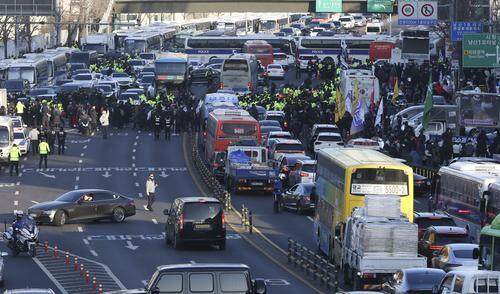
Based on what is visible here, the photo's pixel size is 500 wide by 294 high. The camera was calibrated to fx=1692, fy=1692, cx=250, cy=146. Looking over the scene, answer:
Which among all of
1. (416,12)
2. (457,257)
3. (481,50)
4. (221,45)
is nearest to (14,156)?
(481,50)

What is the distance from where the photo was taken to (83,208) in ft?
177

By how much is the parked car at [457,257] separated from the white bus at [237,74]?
225ft

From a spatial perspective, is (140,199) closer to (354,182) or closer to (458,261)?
(354,182)

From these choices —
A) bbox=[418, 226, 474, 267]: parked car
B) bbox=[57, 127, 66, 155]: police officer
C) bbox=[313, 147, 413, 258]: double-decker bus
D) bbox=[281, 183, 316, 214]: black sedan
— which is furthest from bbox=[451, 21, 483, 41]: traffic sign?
bbox=[418, 226, 474, 267]: parked car

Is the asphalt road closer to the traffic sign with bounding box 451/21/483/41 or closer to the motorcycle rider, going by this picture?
the motorcycle rider

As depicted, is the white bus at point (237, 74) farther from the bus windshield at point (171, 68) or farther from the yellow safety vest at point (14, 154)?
the yellow safety vest at point (14, 154)

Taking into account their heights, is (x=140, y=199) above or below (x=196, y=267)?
below

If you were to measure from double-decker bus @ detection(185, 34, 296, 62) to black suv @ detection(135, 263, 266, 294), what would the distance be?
112m

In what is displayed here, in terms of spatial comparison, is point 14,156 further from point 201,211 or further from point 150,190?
point 201,211

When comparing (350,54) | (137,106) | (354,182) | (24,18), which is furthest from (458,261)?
(24,18)

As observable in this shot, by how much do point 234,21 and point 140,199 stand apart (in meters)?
136

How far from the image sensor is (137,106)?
86.8m

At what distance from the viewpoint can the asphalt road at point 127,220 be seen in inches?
1695

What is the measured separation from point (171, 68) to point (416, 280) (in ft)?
250
